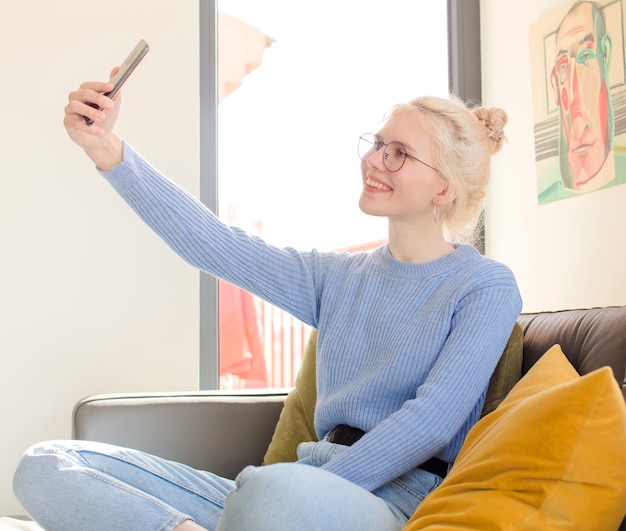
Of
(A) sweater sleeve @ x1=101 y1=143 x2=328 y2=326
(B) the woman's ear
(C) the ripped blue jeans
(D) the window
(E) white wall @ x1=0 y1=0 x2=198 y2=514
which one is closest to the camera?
(C) the ripped blue jeans

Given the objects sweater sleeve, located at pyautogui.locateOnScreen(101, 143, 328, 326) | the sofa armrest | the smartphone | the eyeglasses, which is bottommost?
the sofa armrest

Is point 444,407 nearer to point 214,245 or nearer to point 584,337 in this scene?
point 584,337

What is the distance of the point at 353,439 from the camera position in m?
1.44

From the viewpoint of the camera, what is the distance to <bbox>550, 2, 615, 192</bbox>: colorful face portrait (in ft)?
7.04

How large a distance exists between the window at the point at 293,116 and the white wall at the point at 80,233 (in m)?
0.12

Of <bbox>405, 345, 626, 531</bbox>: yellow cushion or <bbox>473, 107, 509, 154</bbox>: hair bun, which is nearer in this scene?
<bbox>405, 345, 626, 531</bbox>: yellow cushion

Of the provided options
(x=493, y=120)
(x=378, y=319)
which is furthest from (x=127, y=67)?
(x=493, y=120)

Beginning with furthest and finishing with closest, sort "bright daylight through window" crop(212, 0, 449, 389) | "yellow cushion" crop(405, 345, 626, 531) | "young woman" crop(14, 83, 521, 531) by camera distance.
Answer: "bright daylight through window" crop(212, 0, 449, 389) → "young woman" crop(14, 83, 521, 531) → "yellow cushion" crop(405, 345, 626, 531)

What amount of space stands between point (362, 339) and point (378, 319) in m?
0.05

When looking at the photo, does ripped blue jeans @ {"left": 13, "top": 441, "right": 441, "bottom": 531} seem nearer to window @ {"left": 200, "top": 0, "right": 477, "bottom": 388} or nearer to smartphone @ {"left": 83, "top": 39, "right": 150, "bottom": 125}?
smartphone @ {"left": 83, "top": 39, "right": 150, "bottom": 125}

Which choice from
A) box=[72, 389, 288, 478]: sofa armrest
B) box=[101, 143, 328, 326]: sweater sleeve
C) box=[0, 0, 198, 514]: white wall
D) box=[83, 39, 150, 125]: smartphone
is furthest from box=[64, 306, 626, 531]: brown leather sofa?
box=[83, 39, 150, 125]: smartphone

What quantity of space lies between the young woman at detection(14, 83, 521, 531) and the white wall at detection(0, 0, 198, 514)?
36.5 inches

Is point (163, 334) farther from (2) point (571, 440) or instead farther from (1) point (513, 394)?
(2) point (571, 440)

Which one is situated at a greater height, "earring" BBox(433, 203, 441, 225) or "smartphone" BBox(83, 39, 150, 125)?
"smartphone" BBox(83, 39, 150, 125)
